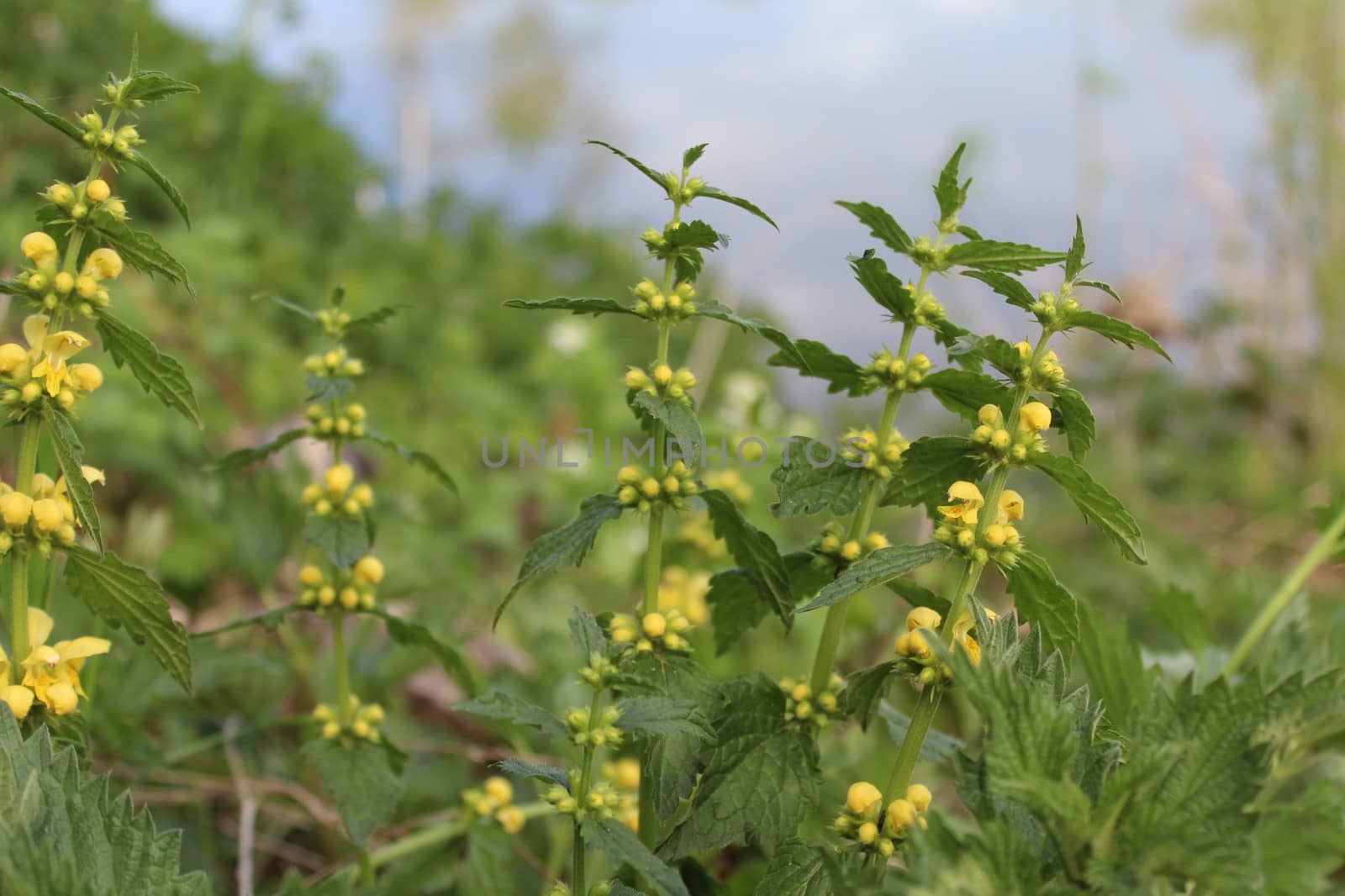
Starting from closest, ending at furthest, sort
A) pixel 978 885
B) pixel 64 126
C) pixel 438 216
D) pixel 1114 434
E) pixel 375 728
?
pixel 978 885, pixel 64 126, pixel 375 728, pixel 1114 434, pixel 438 216

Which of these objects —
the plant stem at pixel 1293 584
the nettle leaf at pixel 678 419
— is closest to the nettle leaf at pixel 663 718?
the nettle leaf at pixel 678 419

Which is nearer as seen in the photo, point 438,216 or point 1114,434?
point 1114,434

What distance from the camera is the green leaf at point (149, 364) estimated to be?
708 millimetres

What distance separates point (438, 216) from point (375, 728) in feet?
17.2

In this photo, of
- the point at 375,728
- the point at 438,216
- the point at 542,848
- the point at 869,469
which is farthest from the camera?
the point at 438,216

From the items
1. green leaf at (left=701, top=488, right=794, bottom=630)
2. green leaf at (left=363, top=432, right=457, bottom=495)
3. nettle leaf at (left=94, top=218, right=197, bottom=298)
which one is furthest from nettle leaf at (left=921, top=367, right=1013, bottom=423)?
nettle leaf at (left=94, top=218, right=197, bottom=298)

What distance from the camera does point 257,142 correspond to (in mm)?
3566

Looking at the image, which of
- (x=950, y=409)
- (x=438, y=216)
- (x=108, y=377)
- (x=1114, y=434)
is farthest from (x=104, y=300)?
(x=438, y=216)

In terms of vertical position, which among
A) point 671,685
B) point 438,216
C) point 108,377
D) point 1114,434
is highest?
point 438,216

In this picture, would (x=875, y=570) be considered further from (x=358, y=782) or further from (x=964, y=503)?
(x=358, y=782)

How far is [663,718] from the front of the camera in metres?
0.66

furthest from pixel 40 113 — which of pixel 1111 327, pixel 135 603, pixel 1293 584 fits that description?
pixel 1293 584

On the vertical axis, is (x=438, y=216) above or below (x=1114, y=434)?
above

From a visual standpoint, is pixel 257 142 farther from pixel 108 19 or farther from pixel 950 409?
pixel 950 409
